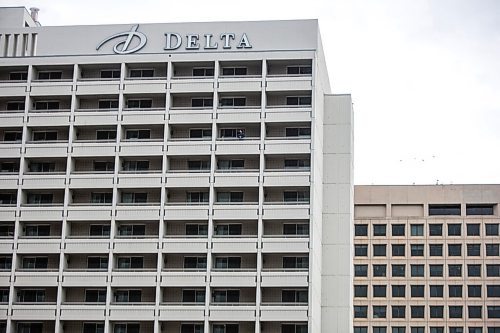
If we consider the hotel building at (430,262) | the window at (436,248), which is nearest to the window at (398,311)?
the hotel building at (430,262)

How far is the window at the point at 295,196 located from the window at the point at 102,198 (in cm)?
1565

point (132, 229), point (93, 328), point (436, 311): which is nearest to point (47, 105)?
point (132, 229)

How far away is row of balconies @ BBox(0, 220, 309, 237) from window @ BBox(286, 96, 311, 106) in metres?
10.9

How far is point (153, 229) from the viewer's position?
93.8 metres

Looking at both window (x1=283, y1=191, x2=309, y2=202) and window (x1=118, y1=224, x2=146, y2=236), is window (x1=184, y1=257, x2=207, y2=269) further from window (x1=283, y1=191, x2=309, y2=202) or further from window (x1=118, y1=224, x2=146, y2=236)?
window (x1=283, y1=191, x2=309, y2=202)

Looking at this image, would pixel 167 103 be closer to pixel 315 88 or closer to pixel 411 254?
pixel 315 88

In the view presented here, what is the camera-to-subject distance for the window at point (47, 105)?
97812 millimetres

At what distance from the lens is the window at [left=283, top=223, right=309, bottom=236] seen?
301ft

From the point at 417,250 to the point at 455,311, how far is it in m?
10.4

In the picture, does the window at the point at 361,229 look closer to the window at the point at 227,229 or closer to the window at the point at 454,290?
the window at the point at 454,290

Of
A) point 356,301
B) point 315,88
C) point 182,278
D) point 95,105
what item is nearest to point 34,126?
point 95,105

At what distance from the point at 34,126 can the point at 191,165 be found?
48.5 feet

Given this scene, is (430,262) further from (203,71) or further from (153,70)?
(153,70)

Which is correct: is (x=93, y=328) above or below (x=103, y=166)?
below
